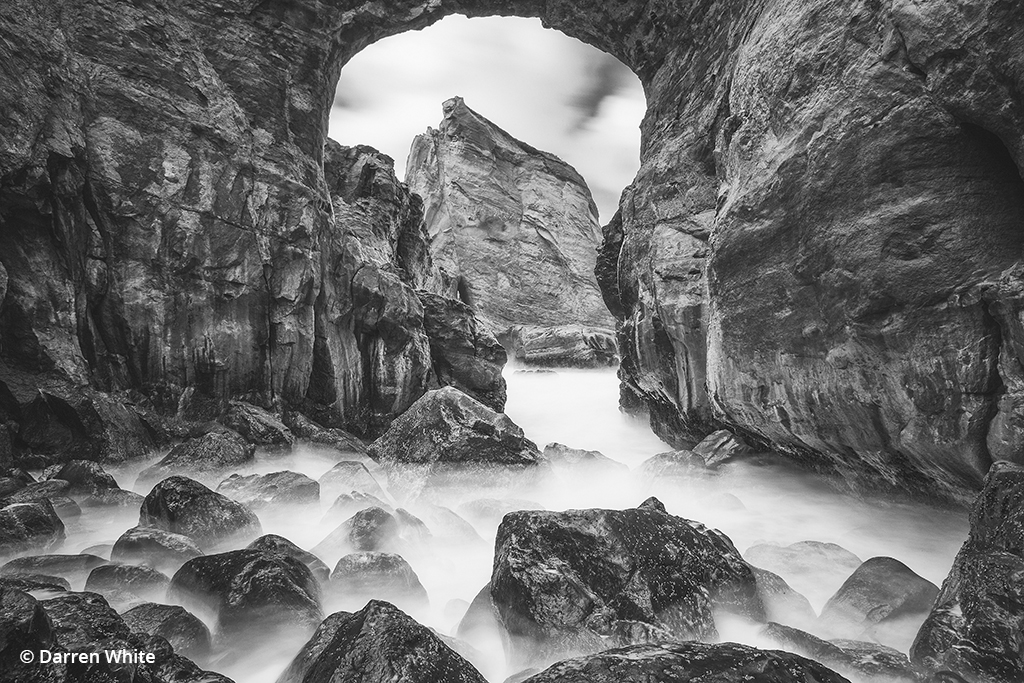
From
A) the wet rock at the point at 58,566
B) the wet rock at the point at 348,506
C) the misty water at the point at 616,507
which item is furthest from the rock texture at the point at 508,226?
the wet rock at the point at 58,566

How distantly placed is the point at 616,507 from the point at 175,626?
594cm

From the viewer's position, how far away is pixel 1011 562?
3248 millimetres

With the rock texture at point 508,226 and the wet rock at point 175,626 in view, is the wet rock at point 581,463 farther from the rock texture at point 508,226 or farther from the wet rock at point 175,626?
the rock texture at point 508,226

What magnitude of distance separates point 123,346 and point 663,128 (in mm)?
11253

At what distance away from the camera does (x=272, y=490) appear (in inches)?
277

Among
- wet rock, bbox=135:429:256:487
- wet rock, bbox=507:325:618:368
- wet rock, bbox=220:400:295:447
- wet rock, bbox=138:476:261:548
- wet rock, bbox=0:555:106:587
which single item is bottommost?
wet rock, bbox=0:555:106:587

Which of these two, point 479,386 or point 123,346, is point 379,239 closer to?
point 479,386

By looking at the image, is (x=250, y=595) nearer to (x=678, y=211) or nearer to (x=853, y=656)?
(x=853, y=656)

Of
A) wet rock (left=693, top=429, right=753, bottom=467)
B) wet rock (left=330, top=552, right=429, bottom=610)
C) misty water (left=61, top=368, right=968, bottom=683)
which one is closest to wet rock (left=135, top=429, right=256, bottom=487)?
misty water (left=61, top=368, right=968, bottom=683)

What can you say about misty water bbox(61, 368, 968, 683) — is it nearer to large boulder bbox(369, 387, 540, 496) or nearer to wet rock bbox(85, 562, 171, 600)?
large boulder bbox(369, 387, 540, 496)

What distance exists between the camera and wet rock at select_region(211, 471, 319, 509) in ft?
22.7

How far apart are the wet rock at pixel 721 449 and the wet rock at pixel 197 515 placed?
7.01 meters

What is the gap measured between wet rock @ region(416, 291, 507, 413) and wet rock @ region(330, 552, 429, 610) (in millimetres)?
10162

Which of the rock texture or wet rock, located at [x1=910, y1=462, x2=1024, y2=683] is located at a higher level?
the rock texture
